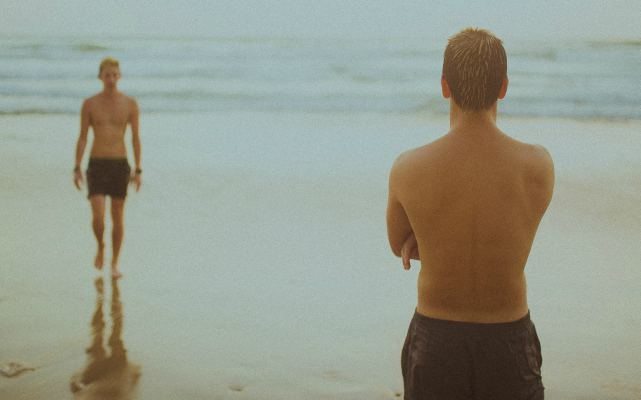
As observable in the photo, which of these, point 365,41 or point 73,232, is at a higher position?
point 365,41

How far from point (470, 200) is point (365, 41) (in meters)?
30.0

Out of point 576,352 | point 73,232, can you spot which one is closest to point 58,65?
point 73,232

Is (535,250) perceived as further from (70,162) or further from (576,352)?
(70,162)

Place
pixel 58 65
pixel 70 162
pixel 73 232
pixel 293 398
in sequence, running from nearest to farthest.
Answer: pixel 293 398 → pixel 73 232 → pixel 70 162 → pixel 58 65

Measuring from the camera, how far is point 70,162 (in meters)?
10.2

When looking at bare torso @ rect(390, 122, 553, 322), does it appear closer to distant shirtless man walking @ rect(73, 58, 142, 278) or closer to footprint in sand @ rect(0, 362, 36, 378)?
footprint in sand @ rect(0, 362, 36, 378)

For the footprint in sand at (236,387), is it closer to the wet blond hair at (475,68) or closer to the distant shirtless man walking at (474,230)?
the distant shirtless man walking at (474,230)

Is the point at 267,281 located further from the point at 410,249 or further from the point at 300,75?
the point at 300,75

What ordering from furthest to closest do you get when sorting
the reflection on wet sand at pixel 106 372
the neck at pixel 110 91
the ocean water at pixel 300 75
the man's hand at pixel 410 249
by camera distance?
the ocean water at pixel 300 75 → the neck at pixel 110 91 → the reflection on wet sand at pixel 106 372 → the man's hand at pixel 410 249

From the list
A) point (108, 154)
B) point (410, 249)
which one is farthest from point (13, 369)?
point (410, 249)

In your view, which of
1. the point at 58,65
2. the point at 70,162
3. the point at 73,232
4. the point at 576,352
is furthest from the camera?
the point at 58,65

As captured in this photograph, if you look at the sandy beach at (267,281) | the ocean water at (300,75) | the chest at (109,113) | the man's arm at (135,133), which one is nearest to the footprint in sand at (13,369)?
the sandy beach at (267,281)

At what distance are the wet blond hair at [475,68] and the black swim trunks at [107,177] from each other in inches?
160

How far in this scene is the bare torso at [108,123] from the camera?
5570mm
